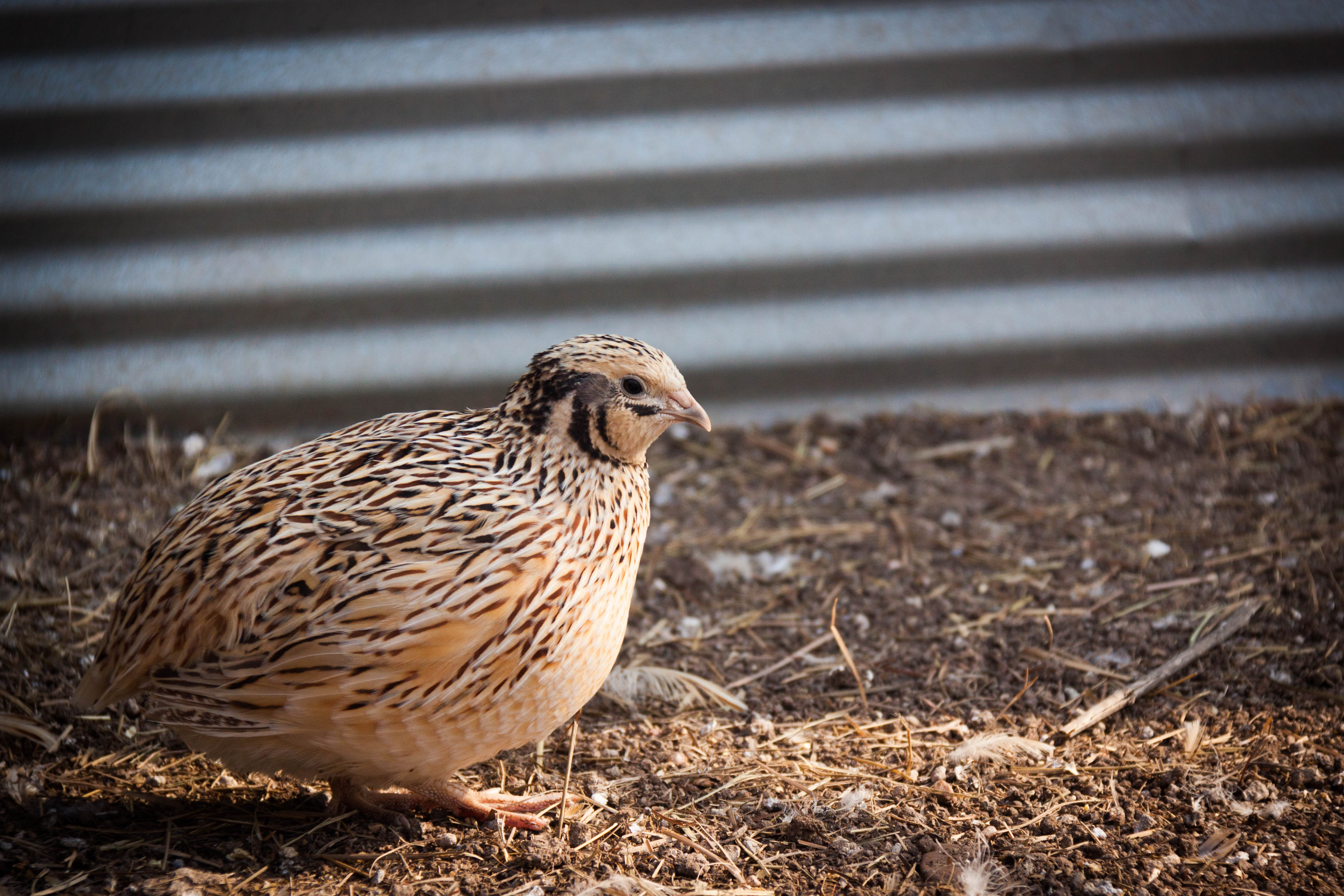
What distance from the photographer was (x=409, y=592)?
2.15 meters

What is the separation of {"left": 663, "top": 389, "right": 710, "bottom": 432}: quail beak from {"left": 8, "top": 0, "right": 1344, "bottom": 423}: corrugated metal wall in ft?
6.06

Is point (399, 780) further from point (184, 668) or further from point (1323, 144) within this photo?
point (1323, 144)

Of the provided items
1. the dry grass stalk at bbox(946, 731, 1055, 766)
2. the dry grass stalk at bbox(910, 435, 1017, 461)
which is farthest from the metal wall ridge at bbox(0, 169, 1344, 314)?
the dry grass stalk at bbox(946, 731, 1055, 766)

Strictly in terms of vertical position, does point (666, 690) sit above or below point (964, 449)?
below

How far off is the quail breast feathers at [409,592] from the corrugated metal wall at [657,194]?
5.93 ft

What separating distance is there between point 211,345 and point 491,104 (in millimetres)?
1473

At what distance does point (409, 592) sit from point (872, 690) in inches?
59.3

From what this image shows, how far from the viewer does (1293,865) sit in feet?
7.63

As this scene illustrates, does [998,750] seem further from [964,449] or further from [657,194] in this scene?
[657,194]

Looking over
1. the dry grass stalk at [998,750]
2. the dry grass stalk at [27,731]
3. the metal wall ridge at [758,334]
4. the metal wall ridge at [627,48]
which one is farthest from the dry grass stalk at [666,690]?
the metal wall ridge at [627,48]

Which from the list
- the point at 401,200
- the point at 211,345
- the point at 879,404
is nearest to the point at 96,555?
the point at 211,345

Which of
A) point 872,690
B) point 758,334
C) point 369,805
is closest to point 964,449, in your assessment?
point 758,334

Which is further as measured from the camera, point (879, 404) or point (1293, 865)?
point (879, 404)

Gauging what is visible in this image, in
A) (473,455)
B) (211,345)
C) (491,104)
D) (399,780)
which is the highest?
(491,104)
